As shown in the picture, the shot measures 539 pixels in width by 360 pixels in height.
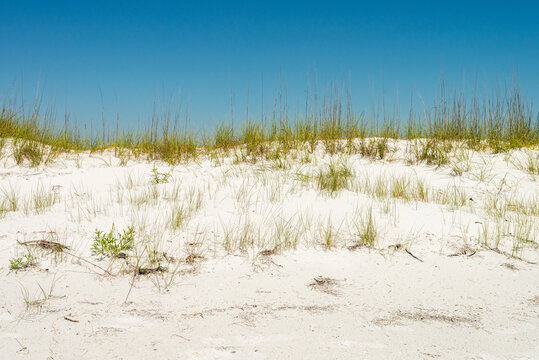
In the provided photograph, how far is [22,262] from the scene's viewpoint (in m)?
2.40

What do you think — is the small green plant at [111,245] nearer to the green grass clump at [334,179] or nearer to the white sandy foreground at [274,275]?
the white sandy foreground at [274,275]

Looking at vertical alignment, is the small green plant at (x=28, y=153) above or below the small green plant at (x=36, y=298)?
above

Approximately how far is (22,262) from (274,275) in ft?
5.16

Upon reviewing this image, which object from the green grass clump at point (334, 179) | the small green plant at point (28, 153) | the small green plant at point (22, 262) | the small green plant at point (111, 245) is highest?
the small green plant at point (28, 153)

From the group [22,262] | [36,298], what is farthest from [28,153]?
[36,298]

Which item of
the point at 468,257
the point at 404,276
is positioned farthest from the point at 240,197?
the point at 468,257

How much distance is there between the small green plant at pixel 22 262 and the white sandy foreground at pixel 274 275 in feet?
0.22

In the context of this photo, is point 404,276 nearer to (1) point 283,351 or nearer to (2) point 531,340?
(2) point 531,340

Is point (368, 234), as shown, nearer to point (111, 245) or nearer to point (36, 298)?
point (111, 245)

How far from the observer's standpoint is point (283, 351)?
1.58 metres

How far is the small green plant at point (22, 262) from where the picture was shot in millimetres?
2350

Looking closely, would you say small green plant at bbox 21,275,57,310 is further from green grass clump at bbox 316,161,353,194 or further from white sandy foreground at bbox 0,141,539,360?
green grass clump at bbox 316,161,353,194

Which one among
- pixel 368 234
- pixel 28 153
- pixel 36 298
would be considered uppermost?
pixel 28 153

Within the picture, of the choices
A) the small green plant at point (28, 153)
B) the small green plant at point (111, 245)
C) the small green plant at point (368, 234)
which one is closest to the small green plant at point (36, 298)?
the small green plant at point (111, 245)
